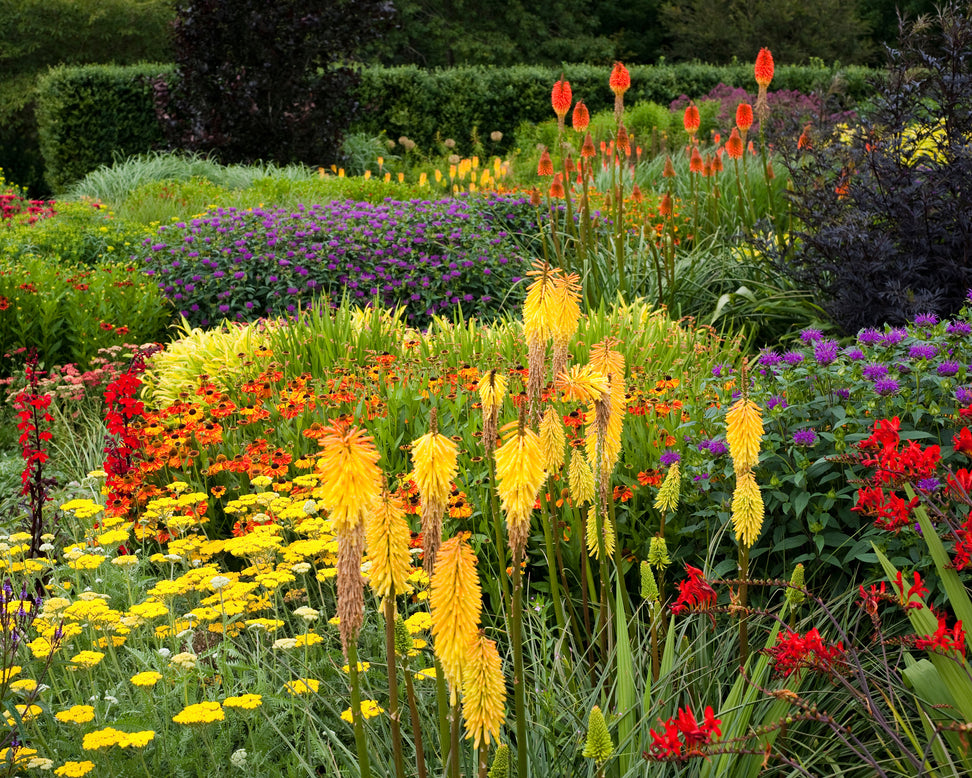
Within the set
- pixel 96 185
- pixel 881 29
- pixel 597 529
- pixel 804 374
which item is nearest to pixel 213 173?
pixel 96 185

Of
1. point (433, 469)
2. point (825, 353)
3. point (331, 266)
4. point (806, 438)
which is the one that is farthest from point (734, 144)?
point (433, 469)

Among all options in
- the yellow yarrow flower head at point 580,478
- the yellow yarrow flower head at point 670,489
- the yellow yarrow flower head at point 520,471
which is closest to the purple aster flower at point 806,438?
the yellow yarrow flower head at point 670,489

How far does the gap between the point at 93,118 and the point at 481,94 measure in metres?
7.76

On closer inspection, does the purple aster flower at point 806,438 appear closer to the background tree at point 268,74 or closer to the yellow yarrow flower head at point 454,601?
the yellow yarrow flower head at point 454,601

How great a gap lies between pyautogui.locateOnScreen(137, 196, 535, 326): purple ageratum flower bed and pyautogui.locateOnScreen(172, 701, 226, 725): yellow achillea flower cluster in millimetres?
5242

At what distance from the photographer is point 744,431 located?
1.96 metres

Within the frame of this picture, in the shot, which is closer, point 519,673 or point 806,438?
point 519,673

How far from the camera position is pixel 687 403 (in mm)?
4203

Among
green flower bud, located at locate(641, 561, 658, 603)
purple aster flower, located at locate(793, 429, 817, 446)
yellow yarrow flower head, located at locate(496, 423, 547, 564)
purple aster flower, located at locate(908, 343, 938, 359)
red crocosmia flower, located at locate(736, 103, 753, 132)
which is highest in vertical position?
red crocosmia flower, located at locate(736, 103, 753, 132)

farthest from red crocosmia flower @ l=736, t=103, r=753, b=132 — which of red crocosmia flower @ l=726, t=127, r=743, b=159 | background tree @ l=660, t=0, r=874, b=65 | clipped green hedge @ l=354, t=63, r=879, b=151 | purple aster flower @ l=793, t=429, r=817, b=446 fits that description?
background tree @ l=660, t=0, r=874, b=65

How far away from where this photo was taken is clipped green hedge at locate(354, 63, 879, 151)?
63.4ft

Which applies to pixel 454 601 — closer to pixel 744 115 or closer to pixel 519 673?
pixel 519 673

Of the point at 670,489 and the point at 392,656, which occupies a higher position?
the point at 392,656

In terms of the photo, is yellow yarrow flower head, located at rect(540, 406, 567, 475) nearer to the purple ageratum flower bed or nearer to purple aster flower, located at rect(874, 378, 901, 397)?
purple aster flower, located at rect(874, 378, 901, 397)
